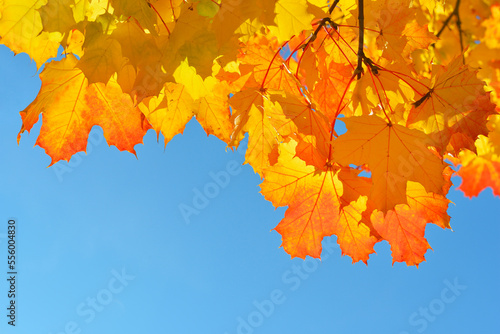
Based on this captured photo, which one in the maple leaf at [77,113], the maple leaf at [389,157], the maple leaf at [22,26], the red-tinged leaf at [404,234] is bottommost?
the red-tinged leaf at [404,234]

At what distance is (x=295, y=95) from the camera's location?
1.34 metres

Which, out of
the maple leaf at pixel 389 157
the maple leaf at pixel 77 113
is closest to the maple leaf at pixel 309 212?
the maple leaf at pixel 389 157

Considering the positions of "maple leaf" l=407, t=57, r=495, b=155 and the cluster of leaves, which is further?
"maple leaf" l=407, t=57, r=495, b=155

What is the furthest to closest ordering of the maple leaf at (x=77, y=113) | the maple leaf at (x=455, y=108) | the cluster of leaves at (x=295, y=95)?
the maple leaf at (x=77, y=113)
the maple leaf at (x=455, y=108)
the cluster of leaves at (x=295, y=95)

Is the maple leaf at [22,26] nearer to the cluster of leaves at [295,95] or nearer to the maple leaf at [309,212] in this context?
the cluster of leaves at [295,95]

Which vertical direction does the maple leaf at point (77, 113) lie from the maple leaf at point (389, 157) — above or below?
above

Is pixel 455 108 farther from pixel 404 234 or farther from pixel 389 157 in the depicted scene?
pixel 404 234

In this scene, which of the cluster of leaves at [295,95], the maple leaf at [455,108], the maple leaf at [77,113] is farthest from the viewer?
the maple leaf at [77,113]

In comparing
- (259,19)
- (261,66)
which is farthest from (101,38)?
(261,66)

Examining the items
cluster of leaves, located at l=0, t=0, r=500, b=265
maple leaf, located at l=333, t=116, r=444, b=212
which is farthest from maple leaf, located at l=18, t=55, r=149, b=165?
maple leaf, located at l=333, t=116, r=444, b=212

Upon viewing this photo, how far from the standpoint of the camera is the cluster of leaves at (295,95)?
1.14 metres

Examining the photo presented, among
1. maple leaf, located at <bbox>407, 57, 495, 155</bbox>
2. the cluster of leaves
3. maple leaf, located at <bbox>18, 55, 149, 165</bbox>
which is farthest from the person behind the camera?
maple leaf, located at <bbox>18, 55, 149, 165</bbox>

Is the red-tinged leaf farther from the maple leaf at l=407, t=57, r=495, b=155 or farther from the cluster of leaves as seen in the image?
the maple leaf at l=407, t=57, r=495, b=155

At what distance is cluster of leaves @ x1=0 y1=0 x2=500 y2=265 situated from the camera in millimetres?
1136
